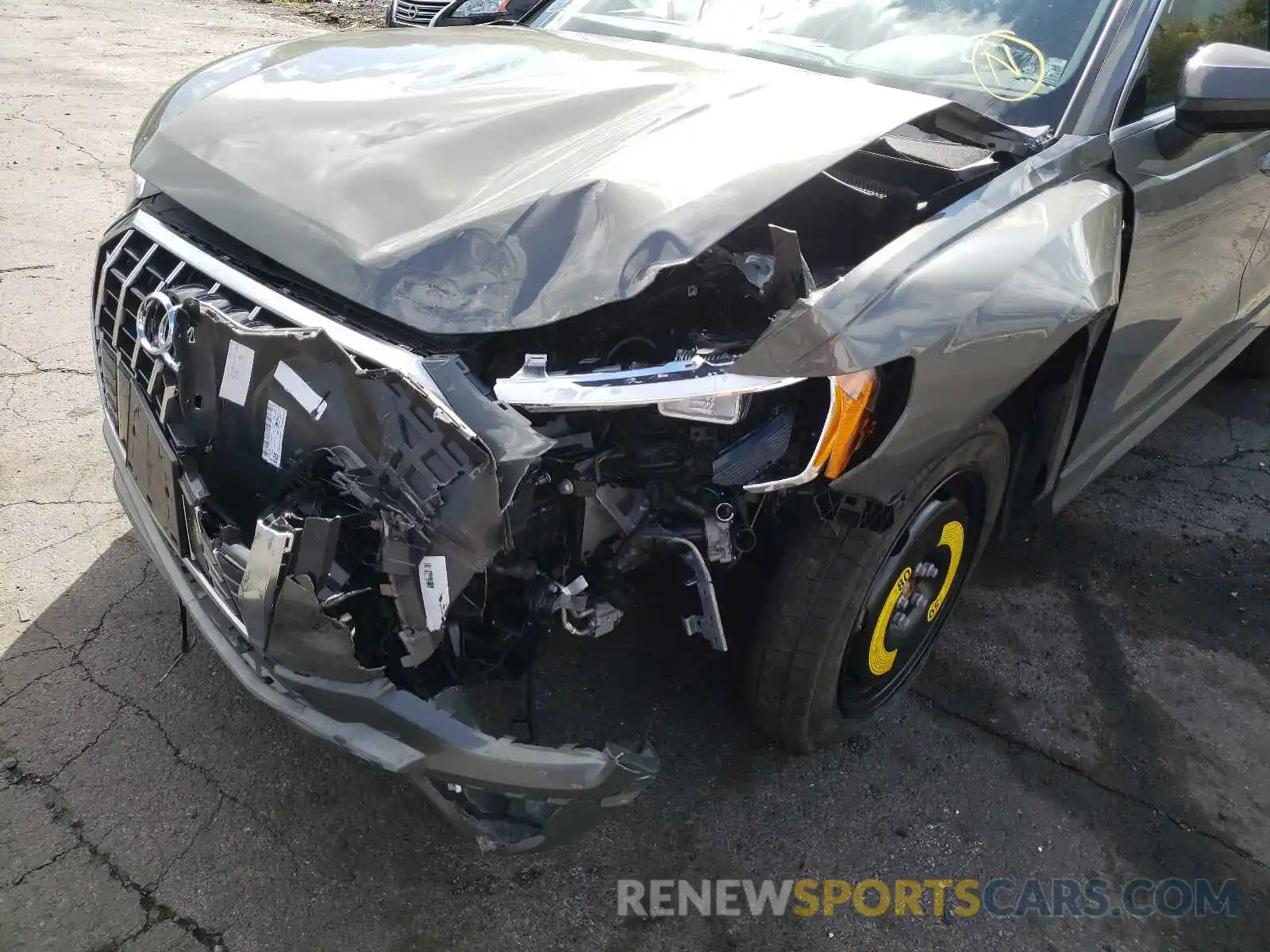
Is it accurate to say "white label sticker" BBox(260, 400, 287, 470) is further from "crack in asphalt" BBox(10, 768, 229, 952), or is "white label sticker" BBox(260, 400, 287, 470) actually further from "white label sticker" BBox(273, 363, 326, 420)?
"crack in asphalt" BBox(10, 768, 229, 952)

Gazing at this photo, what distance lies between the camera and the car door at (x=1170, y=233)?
2426mm

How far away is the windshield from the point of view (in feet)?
7.88

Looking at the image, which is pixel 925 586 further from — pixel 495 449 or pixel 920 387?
pixel 495 449

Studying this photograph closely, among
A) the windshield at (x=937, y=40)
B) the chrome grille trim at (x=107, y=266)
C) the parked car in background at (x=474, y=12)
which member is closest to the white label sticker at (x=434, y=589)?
the chrome grille trim at (x=107, y=266)

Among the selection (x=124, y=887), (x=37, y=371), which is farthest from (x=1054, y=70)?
(x=37, y=371)

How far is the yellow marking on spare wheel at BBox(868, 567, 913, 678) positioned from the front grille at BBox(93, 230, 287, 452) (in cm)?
155

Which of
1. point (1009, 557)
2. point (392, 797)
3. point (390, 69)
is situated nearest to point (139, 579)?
point (392, 797)

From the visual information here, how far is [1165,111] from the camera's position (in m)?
2.53

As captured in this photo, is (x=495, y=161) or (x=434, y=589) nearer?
(x=434, y=589)

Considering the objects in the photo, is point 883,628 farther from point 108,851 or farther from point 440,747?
point 108,851

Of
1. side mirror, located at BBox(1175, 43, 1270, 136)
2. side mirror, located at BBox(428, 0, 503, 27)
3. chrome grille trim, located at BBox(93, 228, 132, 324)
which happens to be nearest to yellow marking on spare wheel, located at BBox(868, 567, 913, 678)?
side mirror, located at BBox(1175, 43, 1270, 136)

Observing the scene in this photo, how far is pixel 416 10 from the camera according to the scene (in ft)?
24.0

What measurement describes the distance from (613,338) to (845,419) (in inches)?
20.3

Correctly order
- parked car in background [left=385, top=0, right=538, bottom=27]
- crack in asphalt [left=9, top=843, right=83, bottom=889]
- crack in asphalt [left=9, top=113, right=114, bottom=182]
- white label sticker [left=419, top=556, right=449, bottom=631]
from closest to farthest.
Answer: white label sticker [left=419, top=556, right=449, bottom=631] → crack in asphalt [left=9, top=843, right=83, bottom=889] → parked car in background [left=385, top=0, right=538, bottom=27] → crack in asphalt [left=9, top=113, right=114, bottom=182]
